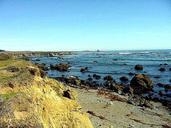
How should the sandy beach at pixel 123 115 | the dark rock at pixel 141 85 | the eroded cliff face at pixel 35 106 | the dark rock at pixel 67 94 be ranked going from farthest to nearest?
1. the dark rock at pixel 141 85
2. the sandy beach at pixel 123 115
3. the dark rock at pixel 67 94
4. the eroded cliff face at pixel 35 106

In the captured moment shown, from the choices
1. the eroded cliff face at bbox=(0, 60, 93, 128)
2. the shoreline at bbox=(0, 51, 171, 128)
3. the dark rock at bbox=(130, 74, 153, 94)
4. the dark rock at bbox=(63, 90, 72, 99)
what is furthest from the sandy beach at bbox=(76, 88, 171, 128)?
the dark rock at bbox=(130, 74, 153, 94)

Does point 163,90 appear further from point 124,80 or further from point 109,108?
point 109,108

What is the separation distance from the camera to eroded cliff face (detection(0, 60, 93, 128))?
8.90 m

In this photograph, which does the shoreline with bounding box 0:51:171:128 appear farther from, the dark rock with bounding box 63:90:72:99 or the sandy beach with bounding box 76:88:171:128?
the dark rock with bounding box 63:90:72:99

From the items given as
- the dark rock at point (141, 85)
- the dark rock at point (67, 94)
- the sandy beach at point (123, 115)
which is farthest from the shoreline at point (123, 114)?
the dark rock at point (141, 85)

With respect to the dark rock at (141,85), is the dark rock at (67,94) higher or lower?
higher

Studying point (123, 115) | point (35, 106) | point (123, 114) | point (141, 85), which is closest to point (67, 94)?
point (35, 106)

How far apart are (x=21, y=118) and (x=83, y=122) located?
144 inches

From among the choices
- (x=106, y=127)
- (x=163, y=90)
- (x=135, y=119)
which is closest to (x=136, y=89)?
(x=163, y=90)

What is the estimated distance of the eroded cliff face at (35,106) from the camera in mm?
8898

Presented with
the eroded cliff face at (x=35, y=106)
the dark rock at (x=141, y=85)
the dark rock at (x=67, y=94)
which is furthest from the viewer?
the dark rock at (x=141, y=85)

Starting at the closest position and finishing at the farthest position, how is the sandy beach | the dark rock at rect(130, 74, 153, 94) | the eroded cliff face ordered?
the eroded cliff face, the sandy beach, the dark rock at rect(130, 74, 153, 94)

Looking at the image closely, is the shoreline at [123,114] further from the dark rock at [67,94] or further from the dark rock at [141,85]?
the dark rock at [141,85]

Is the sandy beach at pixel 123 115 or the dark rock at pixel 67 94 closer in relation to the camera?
the dark rock at pixel 67 94
